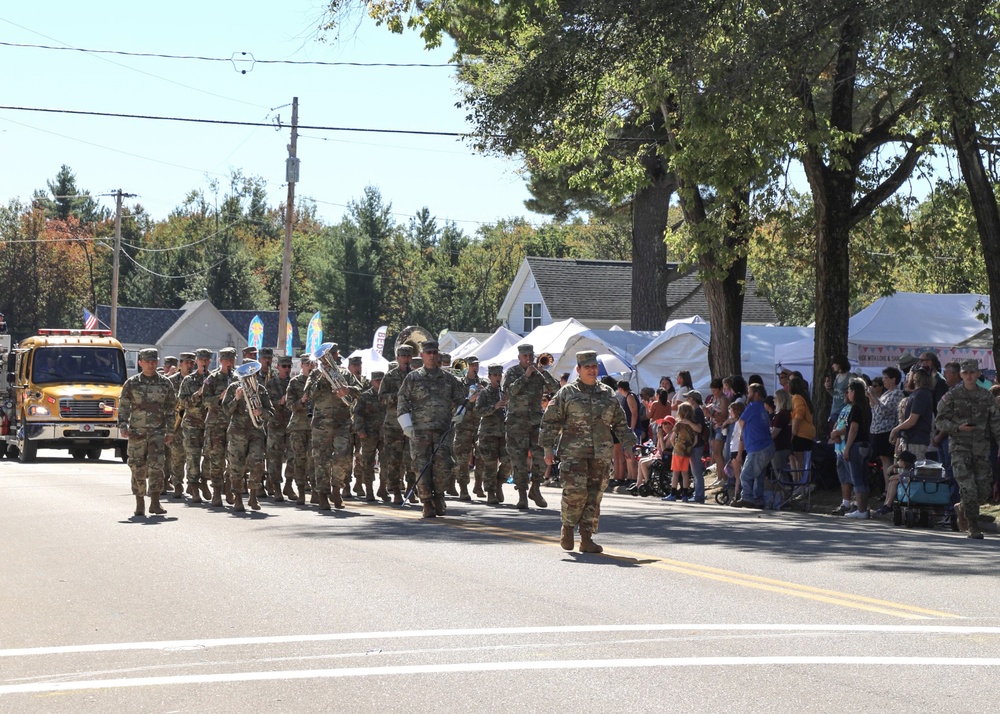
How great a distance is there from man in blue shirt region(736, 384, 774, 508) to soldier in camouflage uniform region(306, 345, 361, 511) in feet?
18.4

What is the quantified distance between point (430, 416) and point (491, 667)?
903cm

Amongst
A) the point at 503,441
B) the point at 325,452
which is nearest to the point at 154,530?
the point at 325,452

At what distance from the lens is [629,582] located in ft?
34.7

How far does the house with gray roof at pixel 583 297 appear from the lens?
62438 millimetres

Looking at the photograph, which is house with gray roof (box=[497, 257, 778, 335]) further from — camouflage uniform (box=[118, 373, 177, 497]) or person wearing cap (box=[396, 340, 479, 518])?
camouflage uniform (box=[118, 373, 177, 497])

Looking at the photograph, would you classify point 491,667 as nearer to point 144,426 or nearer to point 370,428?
point 144,426

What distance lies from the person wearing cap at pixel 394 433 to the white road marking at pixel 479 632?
9.66m

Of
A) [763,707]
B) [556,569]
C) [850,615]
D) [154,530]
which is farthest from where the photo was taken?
[154,530]

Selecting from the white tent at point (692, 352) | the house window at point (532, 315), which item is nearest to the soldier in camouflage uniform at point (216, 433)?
the white tent at point (692, 352)

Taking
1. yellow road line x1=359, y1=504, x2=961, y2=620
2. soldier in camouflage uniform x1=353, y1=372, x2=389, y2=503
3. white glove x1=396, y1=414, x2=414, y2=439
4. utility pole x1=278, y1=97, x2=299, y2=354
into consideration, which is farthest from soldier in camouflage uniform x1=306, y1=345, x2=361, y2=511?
utility pole x1=278, y1=97, x2=299, y2=354

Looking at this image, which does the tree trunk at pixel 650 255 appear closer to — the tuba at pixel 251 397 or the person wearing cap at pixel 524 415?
the person wearing cap at pixel 524 415

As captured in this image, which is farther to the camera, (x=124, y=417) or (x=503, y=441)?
(x=503, y=441)

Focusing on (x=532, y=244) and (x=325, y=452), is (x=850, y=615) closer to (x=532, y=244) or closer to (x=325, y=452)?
(x=325, y=452)

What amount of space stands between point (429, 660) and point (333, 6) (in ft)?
54.7
